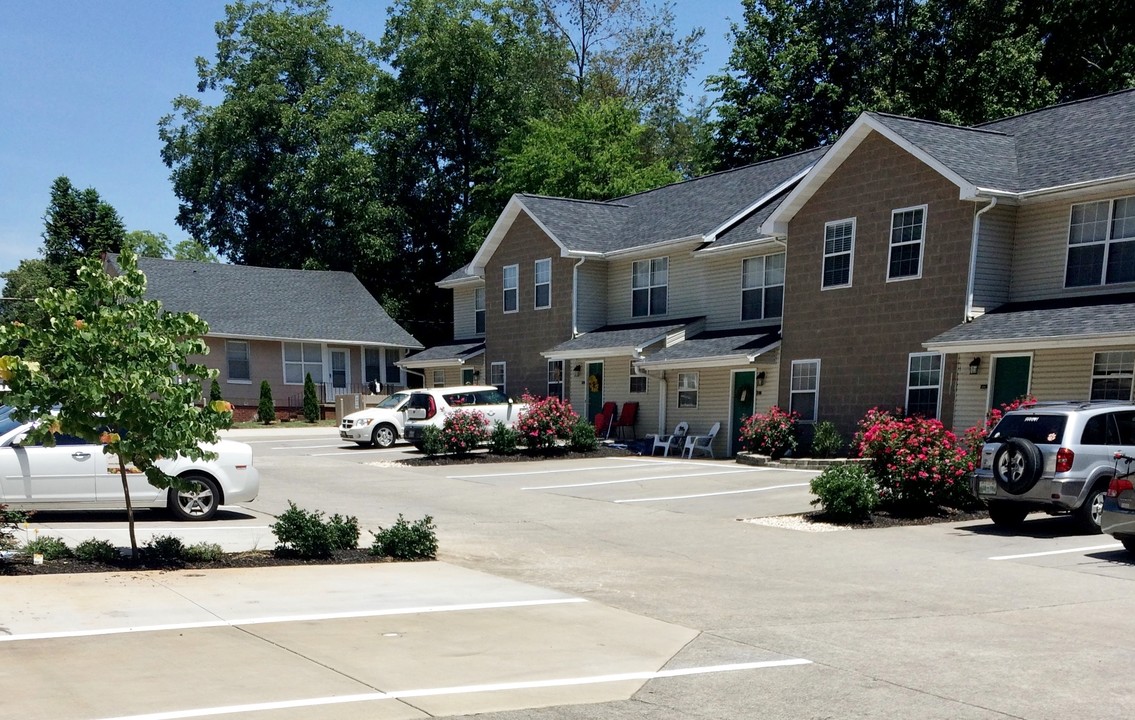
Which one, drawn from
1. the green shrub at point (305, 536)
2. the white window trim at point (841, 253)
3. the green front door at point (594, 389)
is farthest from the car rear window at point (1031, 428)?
the green front door at point (594, 389)

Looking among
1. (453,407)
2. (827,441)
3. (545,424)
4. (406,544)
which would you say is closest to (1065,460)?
(406,544)

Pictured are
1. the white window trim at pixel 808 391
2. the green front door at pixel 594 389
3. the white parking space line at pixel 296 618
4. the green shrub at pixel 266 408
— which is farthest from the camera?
the green shrub at pixel 266 408

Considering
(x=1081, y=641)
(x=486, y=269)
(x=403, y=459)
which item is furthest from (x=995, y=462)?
(x=486, y=269)

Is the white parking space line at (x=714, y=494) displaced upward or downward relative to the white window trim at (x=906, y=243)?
downward

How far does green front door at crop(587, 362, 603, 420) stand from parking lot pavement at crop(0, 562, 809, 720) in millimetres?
20921

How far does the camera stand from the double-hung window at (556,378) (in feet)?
106

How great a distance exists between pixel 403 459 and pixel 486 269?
1196cm

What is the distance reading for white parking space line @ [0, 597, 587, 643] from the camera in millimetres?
7391

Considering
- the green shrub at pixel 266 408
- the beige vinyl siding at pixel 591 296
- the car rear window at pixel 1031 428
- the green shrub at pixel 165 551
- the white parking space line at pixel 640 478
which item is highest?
the beige vinyl siding at pixel 591 296

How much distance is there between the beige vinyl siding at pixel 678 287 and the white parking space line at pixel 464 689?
21.9 m

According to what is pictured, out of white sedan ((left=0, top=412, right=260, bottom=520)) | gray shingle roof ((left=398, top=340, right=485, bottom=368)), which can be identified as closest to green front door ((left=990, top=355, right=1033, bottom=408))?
white sedan ((left=0, top=412, right=260, bottom=520))

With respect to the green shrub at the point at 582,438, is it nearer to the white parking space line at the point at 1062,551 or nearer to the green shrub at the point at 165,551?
the white parking space line at the point at 1062,551

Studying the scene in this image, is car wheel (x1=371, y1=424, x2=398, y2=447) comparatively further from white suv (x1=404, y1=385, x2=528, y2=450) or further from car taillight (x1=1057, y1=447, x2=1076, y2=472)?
car taillight (x1=1057, y1=447, x2=1076, y2=472)

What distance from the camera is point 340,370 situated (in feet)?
148
